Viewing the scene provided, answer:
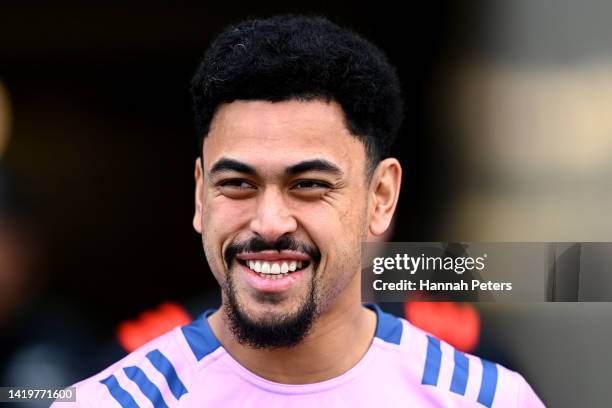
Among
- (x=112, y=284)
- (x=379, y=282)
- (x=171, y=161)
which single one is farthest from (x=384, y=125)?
(x=112, y=284)

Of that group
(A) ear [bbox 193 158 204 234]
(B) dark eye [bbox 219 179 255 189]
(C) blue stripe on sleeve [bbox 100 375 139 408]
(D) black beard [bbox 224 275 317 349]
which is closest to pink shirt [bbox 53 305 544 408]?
(C) blue stripe on sleeve [bbox 100 375 139 408]

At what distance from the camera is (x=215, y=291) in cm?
298

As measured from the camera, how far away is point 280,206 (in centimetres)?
192

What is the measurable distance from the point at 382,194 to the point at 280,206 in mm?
418

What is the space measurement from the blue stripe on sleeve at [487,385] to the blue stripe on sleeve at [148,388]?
3.31 feet

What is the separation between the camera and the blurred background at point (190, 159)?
276 cm

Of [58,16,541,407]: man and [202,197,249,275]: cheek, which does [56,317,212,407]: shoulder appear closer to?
[58,16,541,407]: man

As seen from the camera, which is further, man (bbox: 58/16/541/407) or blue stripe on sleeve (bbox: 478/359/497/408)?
blue stripe on sleeve (bbox: 478/359/497/408)

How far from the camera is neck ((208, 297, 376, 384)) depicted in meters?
2.15

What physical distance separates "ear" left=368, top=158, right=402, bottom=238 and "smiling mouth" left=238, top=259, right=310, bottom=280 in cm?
31

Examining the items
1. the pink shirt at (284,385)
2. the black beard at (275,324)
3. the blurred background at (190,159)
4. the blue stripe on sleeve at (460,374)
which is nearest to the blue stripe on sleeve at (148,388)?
the pink shirt at (284,385)

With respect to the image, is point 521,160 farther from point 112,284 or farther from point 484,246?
point 112,284

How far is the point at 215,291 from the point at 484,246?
3.63ft

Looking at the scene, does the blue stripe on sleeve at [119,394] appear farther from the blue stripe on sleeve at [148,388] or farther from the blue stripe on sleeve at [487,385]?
the blue stripe on sleeve at [487,385]
